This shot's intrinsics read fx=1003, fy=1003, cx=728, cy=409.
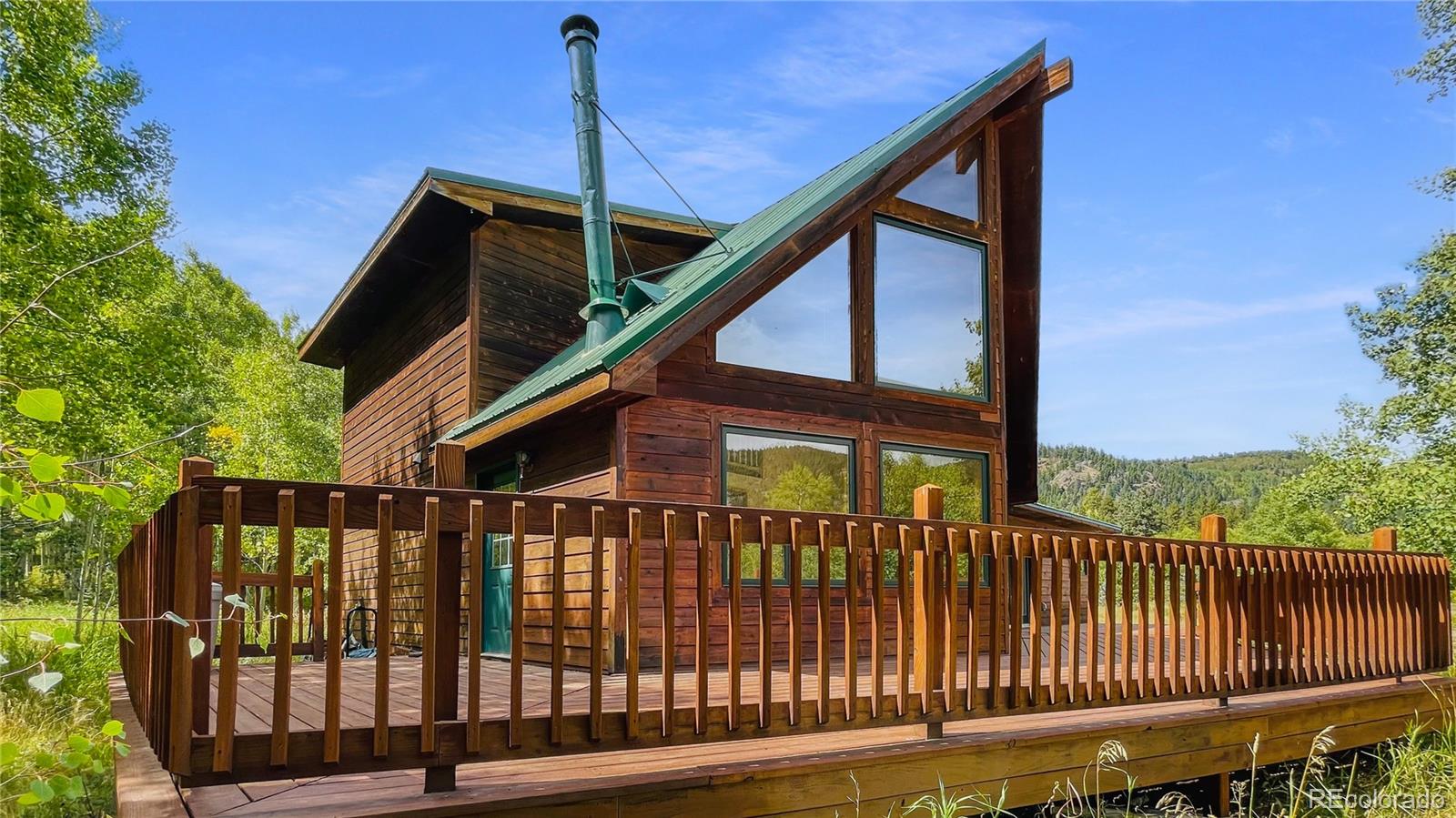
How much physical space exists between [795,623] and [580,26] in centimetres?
893

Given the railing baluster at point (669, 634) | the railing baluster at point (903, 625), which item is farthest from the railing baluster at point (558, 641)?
the railing baluster at point (903, 625)

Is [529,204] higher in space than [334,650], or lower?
higher

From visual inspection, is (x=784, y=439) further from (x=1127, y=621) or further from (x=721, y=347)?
(x=1127, y=621)

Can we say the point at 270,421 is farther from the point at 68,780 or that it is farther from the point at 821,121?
the point at 68,780

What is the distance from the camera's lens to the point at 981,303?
10336 mm

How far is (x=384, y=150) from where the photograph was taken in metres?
47.6

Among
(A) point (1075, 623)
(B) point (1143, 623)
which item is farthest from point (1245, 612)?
(A) point (1075, 623)

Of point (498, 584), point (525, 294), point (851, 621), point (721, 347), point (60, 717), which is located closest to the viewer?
point (851, 621)

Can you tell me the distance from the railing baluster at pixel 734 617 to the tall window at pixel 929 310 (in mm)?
5789

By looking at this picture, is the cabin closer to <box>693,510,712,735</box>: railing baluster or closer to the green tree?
<box>693,510,712,735</box>: railing baluster

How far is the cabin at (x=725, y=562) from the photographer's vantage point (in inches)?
126

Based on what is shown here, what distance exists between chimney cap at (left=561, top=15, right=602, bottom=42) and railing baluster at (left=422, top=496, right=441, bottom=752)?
907 centimetres

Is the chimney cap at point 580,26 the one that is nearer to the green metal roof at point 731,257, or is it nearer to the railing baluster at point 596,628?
the green metal roof at point 731,257

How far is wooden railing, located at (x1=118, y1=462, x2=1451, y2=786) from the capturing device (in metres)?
2.95
